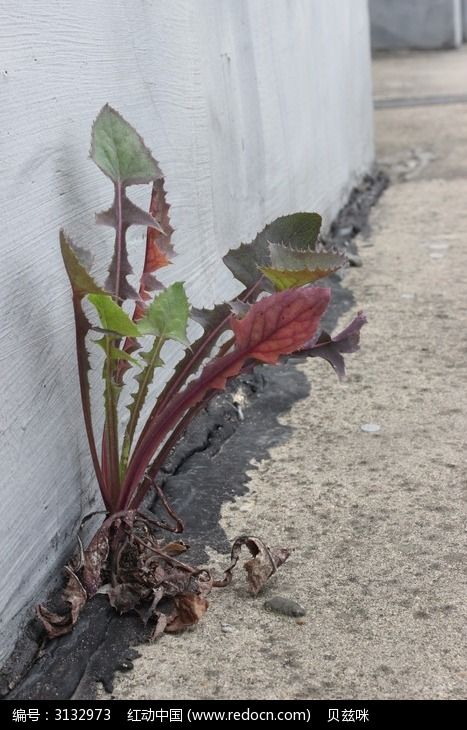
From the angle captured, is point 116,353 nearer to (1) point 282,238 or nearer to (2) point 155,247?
(2) point 155,247

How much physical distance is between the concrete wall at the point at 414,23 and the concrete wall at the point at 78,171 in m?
10.2

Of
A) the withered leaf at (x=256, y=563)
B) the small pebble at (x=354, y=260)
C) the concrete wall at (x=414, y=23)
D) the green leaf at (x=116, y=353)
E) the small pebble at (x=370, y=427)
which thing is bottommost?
the concrete wall at (x=414, y=23)

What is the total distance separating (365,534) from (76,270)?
90cm

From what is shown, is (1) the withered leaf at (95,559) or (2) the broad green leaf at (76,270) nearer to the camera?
(2) the broad green leaf at (76,270)

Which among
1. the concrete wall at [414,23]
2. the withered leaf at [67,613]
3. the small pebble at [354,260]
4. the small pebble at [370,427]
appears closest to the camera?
the withered leaf at [67,613]

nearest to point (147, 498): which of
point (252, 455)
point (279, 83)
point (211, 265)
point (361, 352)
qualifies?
point (252, 455)

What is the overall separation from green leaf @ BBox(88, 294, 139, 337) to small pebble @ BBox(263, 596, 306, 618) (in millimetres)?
593

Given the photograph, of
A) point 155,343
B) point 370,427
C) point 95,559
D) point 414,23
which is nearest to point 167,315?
point 155,343

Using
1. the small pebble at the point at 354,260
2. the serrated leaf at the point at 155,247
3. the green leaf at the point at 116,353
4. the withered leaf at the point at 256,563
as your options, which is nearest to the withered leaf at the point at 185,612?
the withered leaf at the point at 256,563

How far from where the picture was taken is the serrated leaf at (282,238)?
7.38 feet

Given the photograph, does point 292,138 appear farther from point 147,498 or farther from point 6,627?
point 6,627

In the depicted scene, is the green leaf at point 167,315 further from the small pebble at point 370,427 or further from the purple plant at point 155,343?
the small pebble at point 370,427

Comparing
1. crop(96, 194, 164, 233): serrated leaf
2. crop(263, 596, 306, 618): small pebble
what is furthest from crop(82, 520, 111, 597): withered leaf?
crop(96, 194, 164, 233): serrated leaf

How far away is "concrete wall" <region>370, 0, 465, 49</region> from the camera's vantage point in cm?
1394
